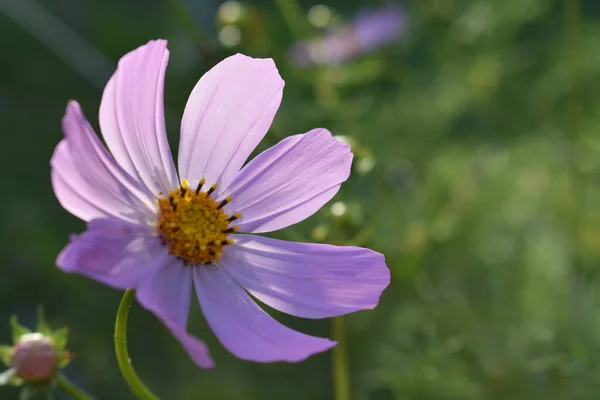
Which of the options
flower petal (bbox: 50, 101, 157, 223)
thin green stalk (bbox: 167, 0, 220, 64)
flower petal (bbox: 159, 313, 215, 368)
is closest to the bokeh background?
thin green stalk (bbox: 167, 0, 220, 64)

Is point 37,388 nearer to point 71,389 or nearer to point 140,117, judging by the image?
point 71,389

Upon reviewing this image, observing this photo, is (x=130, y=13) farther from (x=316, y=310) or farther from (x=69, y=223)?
(x=316, y=310)

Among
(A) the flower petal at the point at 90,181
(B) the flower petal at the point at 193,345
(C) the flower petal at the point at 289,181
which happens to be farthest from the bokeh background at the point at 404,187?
(B) the flower petal at the point at 193,345

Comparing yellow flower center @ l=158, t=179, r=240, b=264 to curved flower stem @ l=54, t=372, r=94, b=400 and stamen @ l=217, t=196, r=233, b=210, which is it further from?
curved flower stem @ l=54, t=372, r=94, b=400

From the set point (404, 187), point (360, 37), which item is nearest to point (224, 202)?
point (404, 187)

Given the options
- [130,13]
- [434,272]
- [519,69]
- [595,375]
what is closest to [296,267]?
[595,375]
